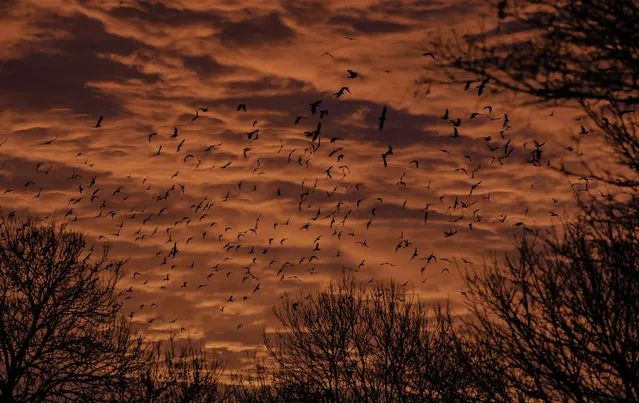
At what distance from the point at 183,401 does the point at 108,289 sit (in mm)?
10151

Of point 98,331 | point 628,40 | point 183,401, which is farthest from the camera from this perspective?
point 183,401

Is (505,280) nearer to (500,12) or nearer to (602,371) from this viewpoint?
(602,371)

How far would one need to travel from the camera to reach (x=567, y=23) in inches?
337

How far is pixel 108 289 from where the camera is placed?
1021 inches

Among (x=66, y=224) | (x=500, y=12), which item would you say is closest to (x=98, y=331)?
(x=66, y=224)

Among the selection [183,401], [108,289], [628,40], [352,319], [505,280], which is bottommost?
[183,401]

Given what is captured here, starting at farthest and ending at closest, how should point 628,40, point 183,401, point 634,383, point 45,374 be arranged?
point 183,401, point 45,374, point 634,383, point 628,40

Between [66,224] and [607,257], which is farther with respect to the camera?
[66,224]

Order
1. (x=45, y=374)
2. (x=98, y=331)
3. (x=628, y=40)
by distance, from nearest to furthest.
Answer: (x=628, y=40), (x=45, y=374), (x=98, y=331)

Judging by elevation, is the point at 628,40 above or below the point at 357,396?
above

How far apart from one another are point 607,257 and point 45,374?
1778cm

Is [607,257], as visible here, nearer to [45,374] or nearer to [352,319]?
[352,319]

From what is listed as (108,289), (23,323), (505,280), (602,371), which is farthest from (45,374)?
(602,371)

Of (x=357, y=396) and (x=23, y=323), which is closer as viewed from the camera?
(x=23, y=323)
